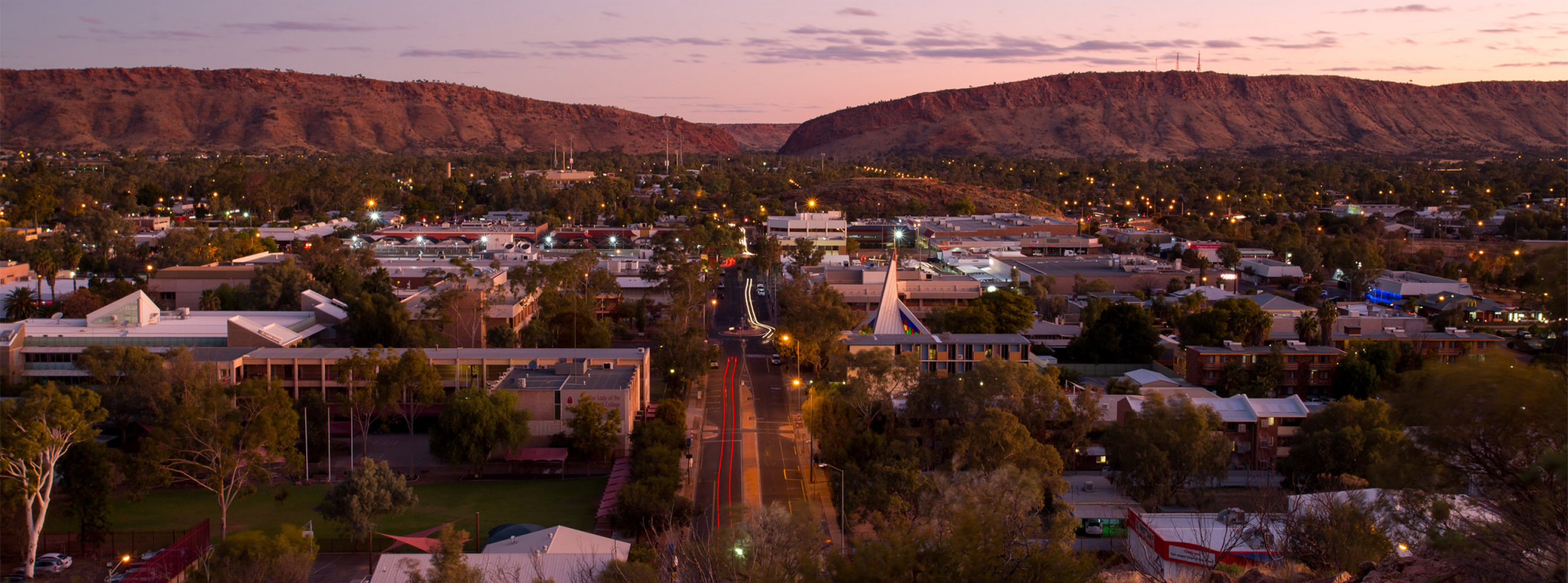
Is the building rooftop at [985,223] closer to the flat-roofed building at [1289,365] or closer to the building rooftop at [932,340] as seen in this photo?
the building rooftop at [932,340]

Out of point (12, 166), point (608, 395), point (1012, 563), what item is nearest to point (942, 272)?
point (608, 395)

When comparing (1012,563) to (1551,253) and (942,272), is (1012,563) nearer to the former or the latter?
(1551,253)

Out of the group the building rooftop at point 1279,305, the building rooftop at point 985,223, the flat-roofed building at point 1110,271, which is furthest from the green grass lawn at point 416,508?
the building rooftop at point 985,223

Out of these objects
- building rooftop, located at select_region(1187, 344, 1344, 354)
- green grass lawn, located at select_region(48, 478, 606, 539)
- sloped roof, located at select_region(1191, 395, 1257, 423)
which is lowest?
green grass lawn, located at select_region(48, 478, 606, 539)

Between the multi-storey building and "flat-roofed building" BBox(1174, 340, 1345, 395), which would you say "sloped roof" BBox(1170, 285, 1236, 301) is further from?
the multi-storey building

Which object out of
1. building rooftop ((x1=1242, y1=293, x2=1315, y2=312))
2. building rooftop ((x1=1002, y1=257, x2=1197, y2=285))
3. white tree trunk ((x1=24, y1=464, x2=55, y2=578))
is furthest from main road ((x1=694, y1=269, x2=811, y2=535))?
building rooftop ((x1=1242, y1=293, x2=1315, y2=312))

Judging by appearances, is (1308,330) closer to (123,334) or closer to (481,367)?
(481,367)

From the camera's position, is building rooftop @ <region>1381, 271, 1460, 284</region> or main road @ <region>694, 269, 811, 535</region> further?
building rooftop @ <region>1381, 271, 1460, 284</region>
